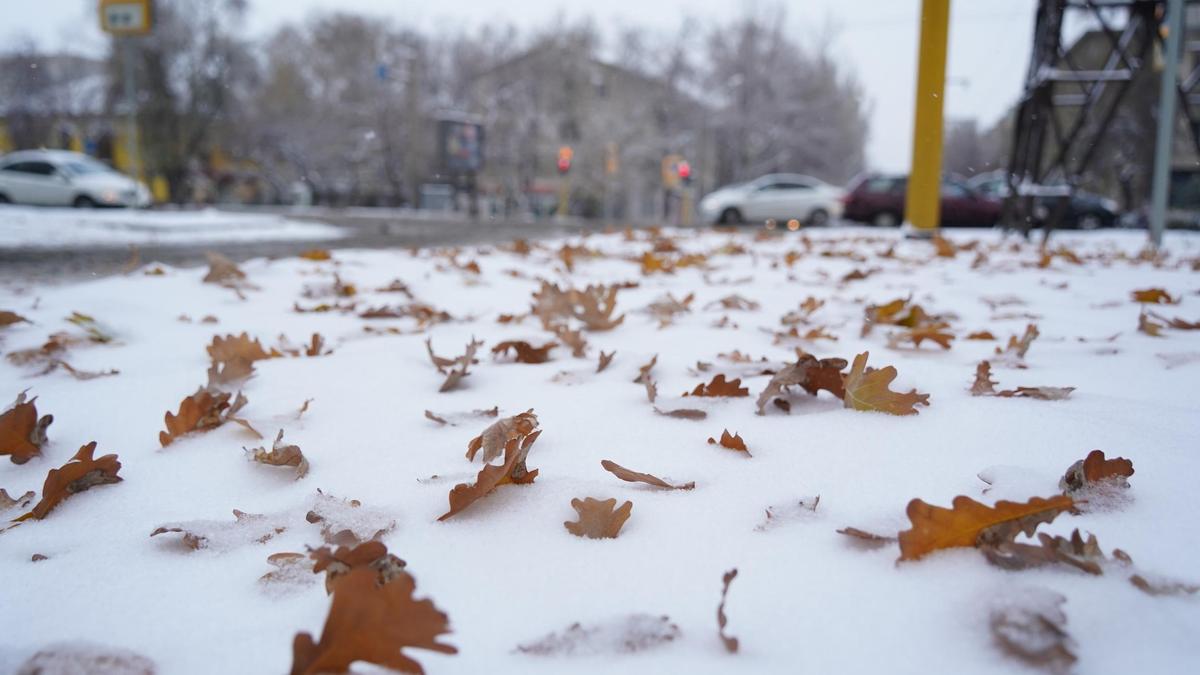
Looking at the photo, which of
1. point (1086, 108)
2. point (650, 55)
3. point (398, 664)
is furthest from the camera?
point (650, 55)

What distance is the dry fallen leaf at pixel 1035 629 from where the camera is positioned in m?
0.68

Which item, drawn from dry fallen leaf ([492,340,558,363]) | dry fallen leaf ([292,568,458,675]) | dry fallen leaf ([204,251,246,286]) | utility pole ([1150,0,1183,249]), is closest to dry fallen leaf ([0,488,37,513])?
dry fallen leaf ([292,568,458,675])

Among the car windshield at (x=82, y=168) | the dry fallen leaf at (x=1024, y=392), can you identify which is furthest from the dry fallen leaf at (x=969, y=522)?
the car windshield at (x=82, y=168)

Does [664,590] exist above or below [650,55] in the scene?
below

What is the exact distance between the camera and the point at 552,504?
105 cm

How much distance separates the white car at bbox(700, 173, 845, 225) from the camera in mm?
19172

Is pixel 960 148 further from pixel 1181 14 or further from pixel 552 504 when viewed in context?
pixel 552 504

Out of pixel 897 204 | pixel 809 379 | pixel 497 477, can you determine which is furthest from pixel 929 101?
pixel 897 204

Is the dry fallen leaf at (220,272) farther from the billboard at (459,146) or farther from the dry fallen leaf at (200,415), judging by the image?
the billboard at (459,146)

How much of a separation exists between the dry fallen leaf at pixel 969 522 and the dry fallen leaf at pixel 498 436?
1.93 feet

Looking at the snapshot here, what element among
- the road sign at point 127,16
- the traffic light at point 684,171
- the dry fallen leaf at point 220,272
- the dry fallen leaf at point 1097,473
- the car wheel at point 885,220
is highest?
the road sign at point 127,16

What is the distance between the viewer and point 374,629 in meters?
0.68

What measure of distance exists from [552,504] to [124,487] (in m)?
0.71

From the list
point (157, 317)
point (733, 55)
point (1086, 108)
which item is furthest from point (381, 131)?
point (157, 317)
